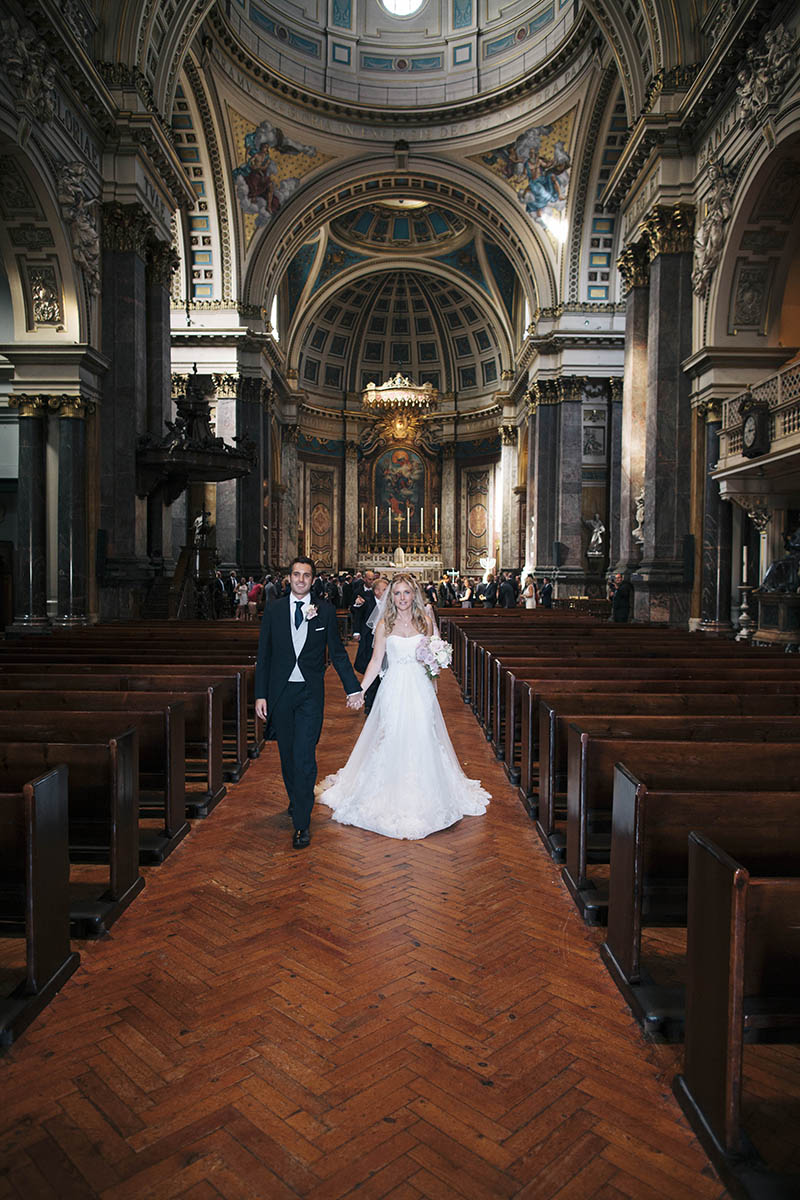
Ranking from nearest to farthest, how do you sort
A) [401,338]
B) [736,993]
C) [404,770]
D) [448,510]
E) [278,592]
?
[736,993] → [404,770] → [278,592] → [448,510] → [401,338]

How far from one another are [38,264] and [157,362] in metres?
2.79

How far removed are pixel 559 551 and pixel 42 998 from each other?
21.1 m

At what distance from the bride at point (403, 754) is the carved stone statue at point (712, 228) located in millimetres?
9407

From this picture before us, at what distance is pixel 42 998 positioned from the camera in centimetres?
283

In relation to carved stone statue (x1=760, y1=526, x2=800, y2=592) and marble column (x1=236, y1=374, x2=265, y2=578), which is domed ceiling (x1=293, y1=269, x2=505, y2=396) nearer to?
marble column (x1=236, y1=374, x2=265, y2=578)

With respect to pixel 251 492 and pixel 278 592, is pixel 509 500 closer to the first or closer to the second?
pixel 251 492

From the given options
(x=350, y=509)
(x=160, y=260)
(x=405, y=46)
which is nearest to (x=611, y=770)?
(x=160, y=260)

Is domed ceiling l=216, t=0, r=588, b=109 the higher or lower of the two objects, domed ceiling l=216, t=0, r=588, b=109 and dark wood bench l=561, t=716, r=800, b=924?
the higher

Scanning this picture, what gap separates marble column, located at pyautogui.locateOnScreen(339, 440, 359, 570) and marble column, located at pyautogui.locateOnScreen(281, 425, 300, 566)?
3640mm

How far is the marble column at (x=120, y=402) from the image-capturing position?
12.7 meters

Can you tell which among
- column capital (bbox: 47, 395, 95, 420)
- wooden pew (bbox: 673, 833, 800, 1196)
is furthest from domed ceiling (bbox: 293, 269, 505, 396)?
wooden pew (bbox: 673, 833, 800, 1196)

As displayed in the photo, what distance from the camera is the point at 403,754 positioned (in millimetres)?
5184

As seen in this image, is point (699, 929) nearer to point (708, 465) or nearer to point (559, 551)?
point (708, 465)

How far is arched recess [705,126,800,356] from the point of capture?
1048 centimetres
